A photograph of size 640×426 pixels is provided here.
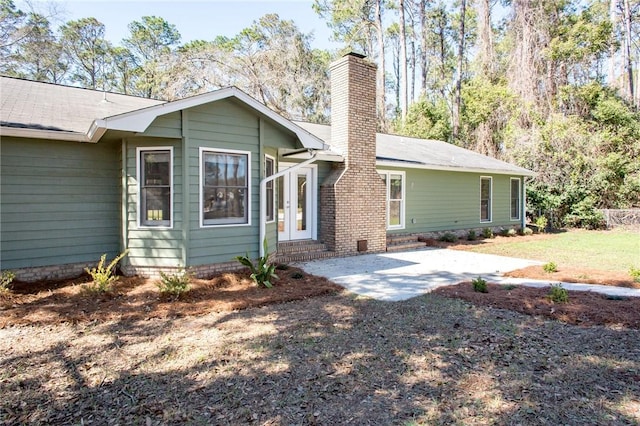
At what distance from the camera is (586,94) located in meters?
20.3

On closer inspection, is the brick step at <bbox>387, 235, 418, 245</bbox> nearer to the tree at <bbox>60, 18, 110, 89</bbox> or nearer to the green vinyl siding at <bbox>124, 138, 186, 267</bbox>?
the green vinyl siding at <bbox>124, 138, 186, 267</bbox>

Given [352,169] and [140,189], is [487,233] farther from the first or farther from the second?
[140,189]

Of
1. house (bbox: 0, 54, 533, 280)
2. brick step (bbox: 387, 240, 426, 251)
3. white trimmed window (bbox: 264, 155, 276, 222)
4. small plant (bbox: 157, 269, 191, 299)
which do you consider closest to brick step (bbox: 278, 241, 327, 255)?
house (bbox: 0, 54, 533, 280)

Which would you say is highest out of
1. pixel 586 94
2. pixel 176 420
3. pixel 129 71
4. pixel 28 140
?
pixel 129 71

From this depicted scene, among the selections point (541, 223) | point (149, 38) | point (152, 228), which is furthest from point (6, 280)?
point (149, 38)

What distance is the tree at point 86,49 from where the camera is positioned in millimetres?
25969

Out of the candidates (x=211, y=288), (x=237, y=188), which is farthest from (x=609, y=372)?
(x=237, y=188)

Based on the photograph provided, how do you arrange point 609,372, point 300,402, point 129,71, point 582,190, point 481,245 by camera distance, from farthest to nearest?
point 129,71, point 582,190, point 481,245, point 609,372, point 300,402

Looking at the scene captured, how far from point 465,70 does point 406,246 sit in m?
23.0

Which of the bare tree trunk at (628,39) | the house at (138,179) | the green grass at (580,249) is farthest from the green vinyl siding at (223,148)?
the bare tree trunk at (628,39)

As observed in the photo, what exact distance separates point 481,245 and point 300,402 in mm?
10737

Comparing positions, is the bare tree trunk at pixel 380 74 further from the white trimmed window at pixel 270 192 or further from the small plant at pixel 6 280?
the small plant at pixel 6 280

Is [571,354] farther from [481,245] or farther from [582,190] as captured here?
[582,190]

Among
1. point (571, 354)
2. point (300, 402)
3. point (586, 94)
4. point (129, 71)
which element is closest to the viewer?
point (300, 402)
